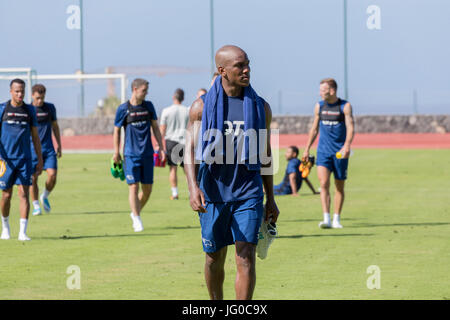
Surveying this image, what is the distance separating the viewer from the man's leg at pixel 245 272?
716cm

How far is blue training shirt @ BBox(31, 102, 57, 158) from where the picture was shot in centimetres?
1550

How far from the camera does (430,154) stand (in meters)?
31.5

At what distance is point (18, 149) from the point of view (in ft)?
41.0

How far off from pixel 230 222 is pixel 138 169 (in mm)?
6307

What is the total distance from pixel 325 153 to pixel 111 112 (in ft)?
127

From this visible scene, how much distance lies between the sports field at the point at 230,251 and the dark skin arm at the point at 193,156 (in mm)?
1722

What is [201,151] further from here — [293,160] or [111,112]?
[111,112]

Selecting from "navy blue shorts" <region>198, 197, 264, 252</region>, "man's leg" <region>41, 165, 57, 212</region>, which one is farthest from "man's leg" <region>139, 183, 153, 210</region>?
"navy blue shorts" <region>198, 197, 264, 252</region>

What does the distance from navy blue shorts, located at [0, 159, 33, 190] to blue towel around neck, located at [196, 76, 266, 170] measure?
5683 mm

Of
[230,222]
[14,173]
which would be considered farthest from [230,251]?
[230,222]

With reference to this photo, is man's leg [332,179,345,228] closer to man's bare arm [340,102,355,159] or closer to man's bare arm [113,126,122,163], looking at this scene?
man's bare arm [340,102,355,159]

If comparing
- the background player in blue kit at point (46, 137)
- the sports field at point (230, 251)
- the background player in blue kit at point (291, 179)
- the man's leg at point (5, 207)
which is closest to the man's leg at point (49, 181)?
the background player in blue kit at point (46, 137)
